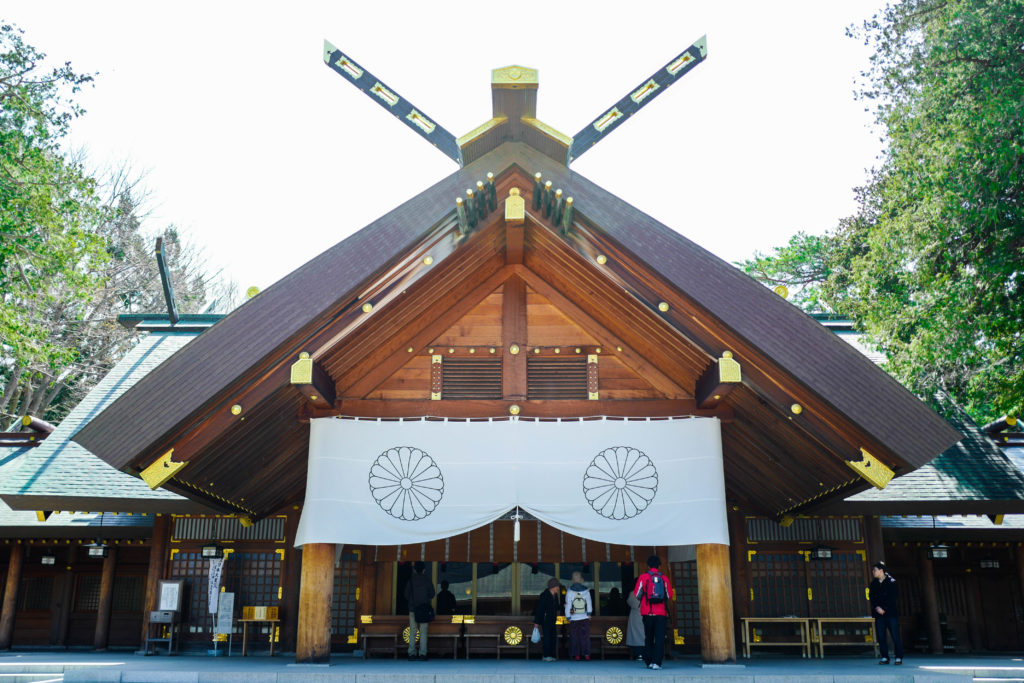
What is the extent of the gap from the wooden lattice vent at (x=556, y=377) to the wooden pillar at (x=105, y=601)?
7.99 metres

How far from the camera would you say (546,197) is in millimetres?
7934

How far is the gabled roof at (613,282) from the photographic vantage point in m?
7.16

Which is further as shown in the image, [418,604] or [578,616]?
[418,604]

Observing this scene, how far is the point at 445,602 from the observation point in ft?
36.2

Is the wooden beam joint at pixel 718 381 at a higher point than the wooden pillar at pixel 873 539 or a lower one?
higher

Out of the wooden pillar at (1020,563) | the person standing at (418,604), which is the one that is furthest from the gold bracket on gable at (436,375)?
the wooden pillar at (1020,563)

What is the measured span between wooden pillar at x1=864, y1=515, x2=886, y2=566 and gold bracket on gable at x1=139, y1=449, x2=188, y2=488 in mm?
9385

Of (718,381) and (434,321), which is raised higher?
(434,321)

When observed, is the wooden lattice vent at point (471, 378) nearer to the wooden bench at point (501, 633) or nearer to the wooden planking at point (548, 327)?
the wooden planking at point (548, 327)

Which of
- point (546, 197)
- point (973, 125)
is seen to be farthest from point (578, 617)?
point (973, 125)

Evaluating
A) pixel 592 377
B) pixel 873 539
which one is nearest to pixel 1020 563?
pixel 873 539

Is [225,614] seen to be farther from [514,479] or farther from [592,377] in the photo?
[592,377]

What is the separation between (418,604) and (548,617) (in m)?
1.69

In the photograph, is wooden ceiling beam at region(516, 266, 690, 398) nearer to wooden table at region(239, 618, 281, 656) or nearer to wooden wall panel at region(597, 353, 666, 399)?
wooden wall panel at region(597, 353, 666, 399)
